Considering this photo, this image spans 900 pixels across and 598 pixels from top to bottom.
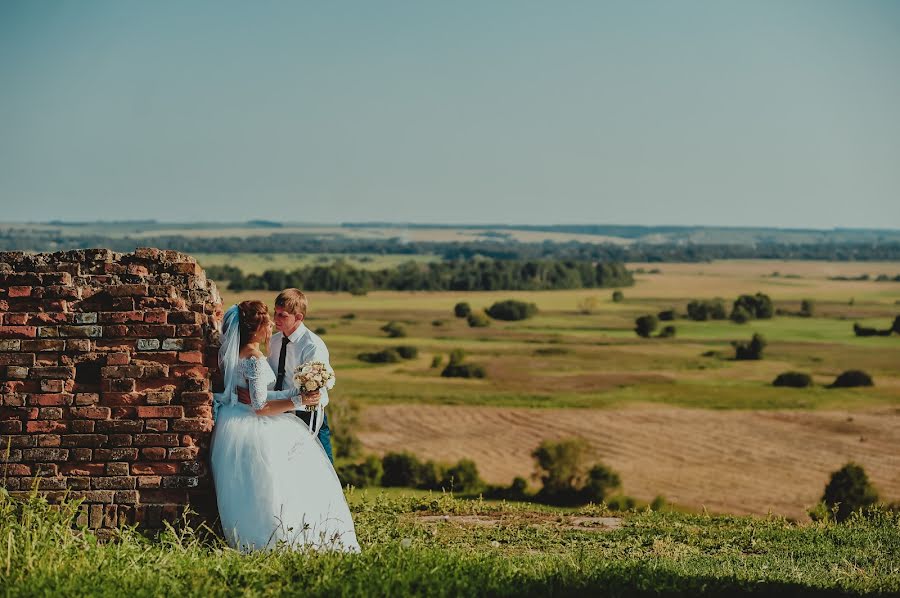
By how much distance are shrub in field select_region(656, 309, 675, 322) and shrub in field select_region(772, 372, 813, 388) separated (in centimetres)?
4156

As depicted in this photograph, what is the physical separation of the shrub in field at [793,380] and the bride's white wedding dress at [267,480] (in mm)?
83397

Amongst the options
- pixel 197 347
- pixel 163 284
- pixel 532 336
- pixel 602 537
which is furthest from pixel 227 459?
pixel 532 336

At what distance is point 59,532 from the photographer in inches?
263

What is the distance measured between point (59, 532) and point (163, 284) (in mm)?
1957

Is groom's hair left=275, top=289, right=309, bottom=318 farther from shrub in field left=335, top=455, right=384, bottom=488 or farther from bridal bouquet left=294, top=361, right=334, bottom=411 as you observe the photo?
shrub in field left=335, top=455, right=384, bottom=488

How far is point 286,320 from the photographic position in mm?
7766

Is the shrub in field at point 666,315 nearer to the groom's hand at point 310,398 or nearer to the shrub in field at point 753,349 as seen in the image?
the shrub in field at point 753,349

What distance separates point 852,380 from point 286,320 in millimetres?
87105

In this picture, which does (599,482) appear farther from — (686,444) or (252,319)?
(252,319)

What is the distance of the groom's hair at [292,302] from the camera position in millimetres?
Result: 7734

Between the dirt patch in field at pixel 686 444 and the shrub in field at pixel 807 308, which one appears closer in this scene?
the dirt patch in field at pixel 686 444

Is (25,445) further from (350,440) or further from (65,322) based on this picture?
(350,440)

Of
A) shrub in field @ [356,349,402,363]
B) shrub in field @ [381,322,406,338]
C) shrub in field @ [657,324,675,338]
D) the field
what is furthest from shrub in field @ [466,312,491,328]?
shrub in field @ [356,349,402,363]

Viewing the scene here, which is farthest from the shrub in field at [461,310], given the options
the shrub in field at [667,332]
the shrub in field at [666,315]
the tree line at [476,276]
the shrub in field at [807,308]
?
the shrub in field at [807,308]
